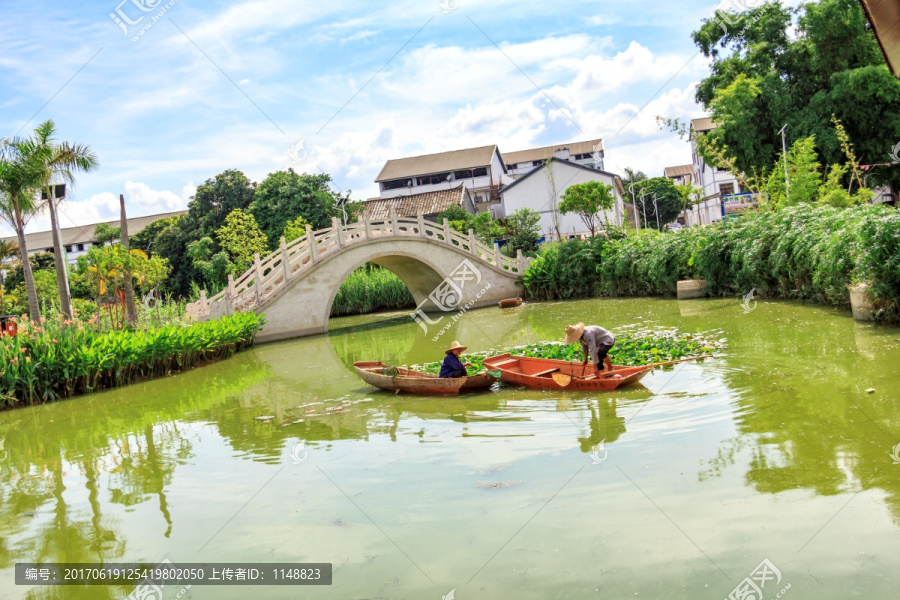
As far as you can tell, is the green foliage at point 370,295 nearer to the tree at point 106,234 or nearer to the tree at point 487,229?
the tree at point 487,229

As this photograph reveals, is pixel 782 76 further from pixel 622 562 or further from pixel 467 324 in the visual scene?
pixel 622 562

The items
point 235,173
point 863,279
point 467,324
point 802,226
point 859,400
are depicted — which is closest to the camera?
point 859,400

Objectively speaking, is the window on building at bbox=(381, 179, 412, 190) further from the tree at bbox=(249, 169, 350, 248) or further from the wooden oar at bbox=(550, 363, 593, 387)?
the wooden oar at bbox=(550, 363, 593, 387)

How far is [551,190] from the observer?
3681 cm

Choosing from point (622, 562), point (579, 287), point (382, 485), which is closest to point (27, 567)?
point (382, 485)

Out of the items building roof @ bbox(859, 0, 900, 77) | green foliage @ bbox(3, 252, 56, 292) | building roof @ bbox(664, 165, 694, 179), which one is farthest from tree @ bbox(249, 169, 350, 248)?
building roof @ bbox(664, 165, 694, 179)

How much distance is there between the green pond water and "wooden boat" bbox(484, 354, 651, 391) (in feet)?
0.49

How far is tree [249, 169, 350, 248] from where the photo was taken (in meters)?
29.4

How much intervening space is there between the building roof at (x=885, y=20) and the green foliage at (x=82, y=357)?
36.4 ft

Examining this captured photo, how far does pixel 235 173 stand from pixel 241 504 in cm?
2815

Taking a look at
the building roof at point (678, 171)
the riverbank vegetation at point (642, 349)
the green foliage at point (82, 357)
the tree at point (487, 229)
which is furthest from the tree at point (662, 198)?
the green foliage at point (82, 357)

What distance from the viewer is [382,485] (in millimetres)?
5340

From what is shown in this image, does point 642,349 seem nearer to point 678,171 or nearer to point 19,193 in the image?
point 19,193

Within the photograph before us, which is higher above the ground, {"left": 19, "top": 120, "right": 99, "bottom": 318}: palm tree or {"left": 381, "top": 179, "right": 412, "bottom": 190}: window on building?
{"left": 381, "top": 179, "right": 412, "bottom": 190}: window on building
